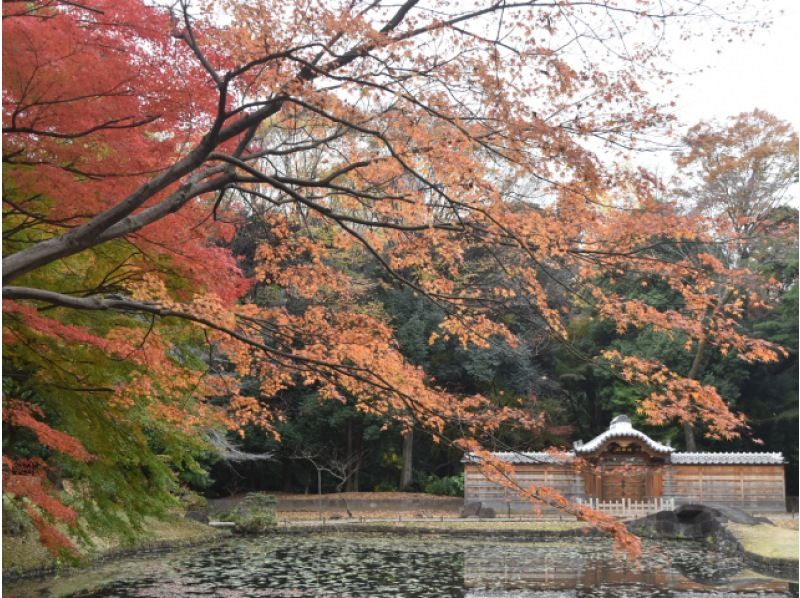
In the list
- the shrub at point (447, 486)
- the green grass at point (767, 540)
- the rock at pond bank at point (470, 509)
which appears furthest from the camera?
the shrub at point (447, 486)

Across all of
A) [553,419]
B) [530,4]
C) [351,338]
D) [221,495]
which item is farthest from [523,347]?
[530,4]

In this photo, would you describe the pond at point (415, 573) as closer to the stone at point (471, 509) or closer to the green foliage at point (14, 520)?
the green foliage at point (14, 520)

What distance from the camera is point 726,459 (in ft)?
80.0

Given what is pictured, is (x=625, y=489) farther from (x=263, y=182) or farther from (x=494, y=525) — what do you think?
(x=263, y=182)

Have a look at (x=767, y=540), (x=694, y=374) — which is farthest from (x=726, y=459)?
(x=767, y=540)

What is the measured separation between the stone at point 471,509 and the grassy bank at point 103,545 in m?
8.01

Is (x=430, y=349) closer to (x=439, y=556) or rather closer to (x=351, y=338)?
(x=439, y=556)

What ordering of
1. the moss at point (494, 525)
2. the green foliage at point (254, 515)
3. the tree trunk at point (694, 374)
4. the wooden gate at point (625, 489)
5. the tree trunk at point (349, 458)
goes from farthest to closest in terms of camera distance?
the tree trunk at point (349, 458) → the tree trunk at point (694, 374) → the wooden gate at point (625, 489) → the green foliage at point (254, 515) → the moss at point (494, 525)

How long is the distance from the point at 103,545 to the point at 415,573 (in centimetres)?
622

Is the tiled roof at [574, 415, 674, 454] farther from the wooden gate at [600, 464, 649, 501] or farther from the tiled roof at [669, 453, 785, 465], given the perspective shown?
the wooden gate at [600, 464, 649, 501]

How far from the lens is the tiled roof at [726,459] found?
79.4 feet

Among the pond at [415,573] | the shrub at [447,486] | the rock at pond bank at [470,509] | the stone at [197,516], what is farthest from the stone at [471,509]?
the stone at [197,516]

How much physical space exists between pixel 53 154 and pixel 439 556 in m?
12.7

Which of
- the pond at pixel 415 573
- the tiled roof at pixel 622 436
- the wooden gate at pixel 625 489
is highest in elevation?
the tiled roof at pixel 622 436
